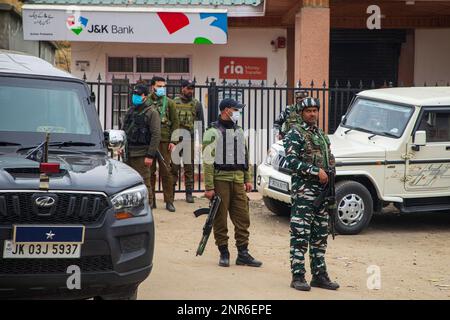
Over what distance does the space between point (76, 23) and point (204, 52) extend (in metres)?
2.99

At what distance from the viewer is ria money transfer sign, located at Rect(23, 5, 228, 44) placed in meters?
15.8

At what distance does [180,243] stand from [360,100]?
3.71 meters

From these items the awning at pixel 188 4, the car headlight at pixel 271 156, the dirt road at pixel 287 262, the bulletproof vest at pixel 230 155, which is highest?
the awning at pixel 188 4

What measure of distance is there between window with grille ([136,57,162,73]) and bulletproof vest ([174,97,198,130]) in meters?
5.36

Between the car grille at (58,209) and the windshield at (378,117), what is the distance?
20.0ft

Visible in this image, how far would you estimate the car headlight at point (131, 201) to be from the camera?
224 inches

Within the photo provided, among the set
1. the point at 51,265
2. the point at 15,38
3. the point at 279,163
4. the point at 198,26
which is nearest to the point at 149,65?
the point at 198,26

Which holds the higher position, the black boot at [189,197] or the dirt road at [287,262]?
the black boot at [189,197]

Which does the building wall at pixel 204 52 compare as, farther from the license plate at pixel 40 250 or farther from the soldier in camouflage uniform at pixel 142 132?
the license plate at pixel 40 250

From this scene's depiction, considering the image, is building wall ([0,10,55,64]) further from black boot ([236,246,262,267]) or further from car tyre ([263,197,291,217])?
black boot ([236,246,262,267])

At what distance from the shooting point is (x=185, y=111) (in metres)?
12.3

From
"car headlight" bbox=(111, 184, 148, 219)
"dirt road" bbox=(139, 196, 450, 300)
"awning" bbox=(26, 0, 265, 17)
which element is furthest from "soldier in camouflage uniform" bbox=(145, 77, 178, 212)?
"car headlight" bbox=(111, 184, 148, 219)

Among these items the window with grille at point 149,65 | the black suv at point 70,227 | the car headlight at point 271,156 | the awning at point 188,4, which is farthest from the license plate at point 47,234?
the window with grille at point 149,65

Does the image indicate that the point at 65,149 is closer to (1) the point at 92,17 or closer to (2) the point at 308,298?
(2) the point at 308,298
